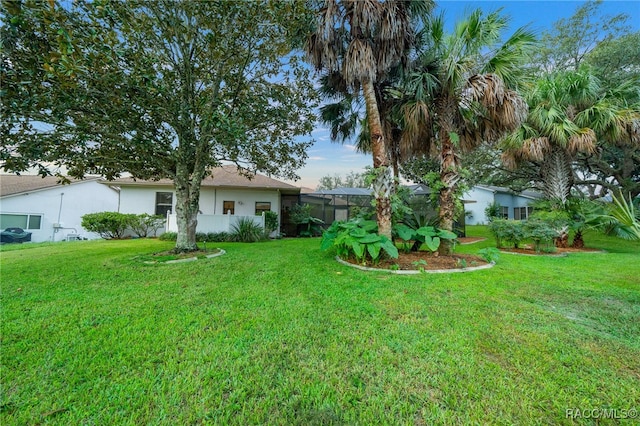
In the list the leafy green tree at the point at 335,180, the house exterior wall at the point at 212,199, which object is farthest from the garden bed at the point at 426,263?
the leafy green tree at the point at 335,180

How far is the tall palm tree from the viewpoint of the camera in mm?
7852

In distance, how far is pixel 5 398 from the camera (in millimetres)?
1595

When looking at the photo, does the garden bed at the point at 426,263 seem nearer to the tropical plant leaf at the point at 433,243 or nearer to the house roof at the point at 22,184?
the tropical plant leaf at the point at 433,243

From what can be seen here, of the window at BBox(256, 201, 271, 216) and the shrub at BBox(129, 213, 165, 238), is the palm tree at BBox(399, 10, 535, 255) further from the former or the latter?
the shrub at BBox(129, 213, 165, 238)

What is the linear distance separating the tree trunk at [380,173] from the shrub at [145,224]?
37.7 feet

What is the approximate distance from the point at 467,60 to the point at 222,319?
6.95m

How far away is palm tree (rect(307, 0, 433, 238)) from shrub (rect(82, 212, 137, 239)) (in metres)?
11.4

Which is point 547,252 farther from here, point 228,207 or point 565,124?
point 228,207

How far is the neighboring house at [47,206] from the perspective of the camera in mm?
12102

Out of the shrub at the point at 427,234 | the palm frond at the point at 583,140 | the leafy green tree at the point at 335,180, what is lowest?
the shrub at the point at 427,234

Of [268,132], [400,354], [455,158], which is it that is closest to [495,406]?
[400,354]

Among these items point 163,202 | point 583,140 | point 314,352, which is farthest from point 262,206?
point 583,140

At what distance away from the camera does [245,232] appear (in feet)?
35.4

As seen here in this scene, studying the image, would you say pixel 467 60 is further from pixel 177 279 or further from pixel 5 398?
pixel 5 398
